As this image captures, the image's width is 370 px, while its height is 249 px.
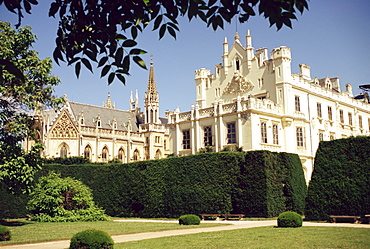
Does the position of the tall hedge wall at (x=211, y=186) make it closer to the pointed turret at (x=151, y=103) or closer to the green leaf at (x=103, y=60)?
the green leaf at (x=103, y=60)

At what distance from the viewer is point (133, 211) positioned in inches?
Result: 1324

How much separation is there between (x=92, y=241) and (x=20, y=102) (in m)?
18.0

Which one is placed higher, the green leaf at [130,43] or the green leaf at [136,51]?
the green leaf at [130,43]

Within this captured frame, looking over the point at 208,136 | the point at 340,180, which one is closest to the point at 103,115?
the point at 208,136

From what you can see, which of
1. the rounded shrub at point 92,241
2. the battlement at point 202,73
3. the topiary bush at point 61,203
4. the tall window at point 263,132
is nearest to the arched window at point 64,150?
the battlement at point 202,73

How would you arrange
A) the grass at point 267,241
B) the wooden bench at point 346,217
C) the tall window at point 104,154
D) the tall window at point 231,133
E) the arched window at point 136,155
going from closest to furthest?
the grass at point 267,241, the wooden bench at point 346,217, the tall window at point 231,133, the tall window at point 104,154, the arched window at point 136,155

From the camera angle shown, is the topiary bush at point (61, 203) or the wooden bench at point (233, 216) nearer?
the wooden bench at point (233, 216)

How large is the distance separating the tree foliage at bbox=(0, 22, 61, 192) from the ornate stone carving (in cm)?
2114

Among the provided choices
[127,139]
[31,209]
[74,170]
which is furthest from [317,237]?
[127,139]

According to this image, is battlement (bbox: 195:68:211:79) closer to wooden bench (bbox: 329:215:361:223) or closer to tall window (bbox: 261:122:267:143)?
tall window (bbox: 261:122:267:143)

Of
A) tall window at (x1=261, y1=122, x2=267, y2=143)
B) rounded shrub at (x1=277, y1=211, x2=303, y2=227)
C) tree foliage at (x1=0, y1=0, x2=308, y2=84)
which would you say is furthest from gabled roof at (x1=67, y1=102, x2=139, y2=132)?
tree foliage at (x1=0, y1=0, x2=308, y2=84)

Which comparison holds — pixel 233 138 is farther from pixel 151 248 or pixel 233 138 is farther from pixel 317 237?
pixel 151 248

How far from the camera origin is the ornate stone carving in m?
43.3

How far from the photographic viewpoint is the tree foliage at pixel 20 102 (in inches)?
1000
